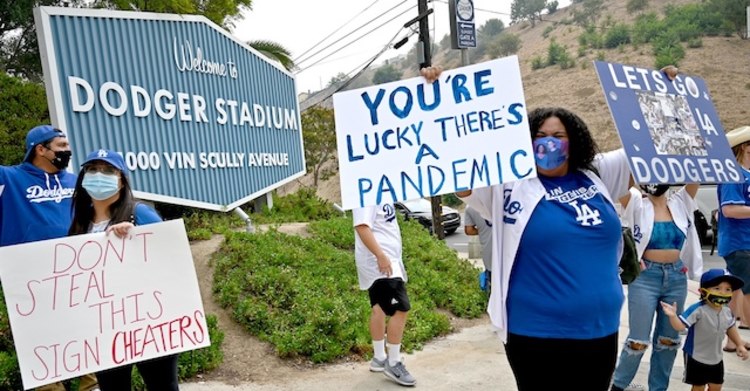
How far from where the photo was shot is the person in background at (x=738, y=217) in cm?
402

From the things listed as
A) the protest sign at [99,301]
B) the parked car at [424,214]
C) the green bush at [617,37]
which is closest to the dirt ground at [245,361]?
the protest sign at [99,301]

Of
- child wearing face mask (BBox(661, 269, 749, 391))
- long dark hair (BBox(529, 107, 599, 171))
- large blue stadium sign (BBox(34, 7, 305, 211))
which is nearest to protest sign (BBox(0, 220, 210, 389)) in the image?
long dark hair (BBox(529, 107, 599, 171))

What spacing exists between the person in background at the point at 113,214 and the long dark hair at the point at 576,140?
1.85 meters

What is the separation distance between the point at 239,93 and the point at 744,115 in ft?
113

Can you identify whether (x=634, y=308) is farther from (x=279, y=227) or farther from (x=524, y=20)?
(x=524, y=20)

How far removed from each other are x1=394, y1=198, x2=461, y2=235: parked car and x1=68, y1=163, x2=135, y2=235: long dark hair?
12.8 metres

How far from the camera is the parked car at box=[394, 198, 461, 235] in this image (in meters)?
16.5

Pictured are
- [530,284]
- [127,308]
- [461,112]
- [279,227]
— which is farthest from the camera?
[279,227]

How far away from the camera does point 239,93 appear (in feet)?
28.8

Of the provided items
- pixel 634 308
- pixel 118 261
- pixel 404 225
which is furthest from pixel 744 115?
pixel 118 261

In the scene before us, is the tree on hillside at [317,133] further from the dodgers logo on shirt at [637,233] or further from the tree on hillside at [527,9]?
the tree on hillside at [527,9]

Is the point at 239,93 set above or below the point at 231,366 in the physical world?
above

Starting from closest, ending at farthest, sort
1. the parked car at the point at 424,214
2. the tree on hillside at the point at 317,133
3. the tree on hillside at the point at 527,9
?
the parked car at the point at 424,214 < the tree on hillside at the point at 317,133 < the tree on hillside at the point at 527,9

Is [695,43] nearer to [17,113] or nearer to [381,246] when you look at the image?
[17,113]
